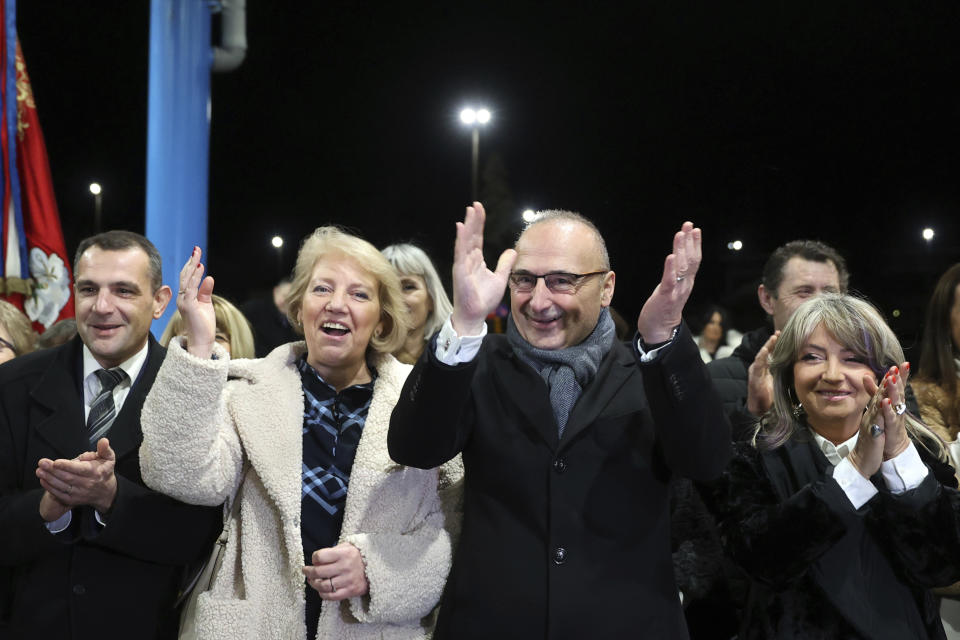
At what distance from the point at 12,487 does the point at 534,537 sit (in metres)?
1.58

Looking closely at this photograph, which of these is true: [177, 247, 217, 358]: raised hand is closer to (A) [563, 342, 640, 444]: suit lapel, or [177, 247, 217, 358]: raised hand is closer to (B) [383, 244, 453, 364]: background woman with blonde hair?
(A) [563, 342, 640, 444]: suit lapel

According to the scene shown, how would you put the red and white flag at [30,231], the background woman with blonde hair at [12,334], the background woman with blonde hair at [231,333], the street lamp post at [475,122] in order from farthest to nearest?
1. the street lamp post at [475,122]
2. the red and white flag at [30,231]
3. the background woman with blonde hair at [231,333]
4. the background woman with blonde hair at [12,334]

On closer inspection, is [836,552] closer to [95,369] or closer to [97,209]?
[95,369]

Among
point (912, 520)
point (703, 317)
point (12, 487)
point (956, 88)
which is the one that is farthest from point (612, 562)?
point (956, 88)

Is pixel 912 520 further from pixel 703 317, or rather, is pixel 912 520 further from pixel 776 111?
pixel 776 111

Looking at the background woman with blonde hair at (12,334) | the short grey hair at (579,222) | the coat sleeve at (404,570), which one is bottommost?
the coat sleeve at (404,570)

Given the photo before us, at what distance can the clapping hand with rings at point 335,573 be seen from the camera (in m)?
2.18

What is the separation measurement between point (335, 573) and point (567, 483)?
65 centimetres

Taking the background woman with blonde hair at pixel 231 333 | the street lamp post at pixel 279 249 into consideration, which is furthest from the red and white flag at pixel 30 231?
the street lamp post at pixel 279 249

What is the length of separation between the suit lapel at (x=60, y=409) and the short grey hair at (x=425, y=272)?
1.84 metres

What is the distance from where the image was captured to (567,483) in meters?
2.11

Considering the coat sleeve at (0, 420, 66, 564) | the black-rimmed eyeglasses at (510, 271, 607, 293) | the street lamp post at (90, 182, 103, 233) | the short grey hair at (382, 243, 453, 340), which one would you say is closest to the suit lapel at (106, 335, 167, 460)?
the coat sleeve at (0, 420, 66, 564)

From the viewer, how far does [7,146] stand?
4480mm

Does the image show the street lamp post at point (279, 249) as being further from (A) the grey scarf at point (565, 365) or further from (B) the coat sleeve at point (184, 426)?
(A) the grey scarf at point (565, 365)
